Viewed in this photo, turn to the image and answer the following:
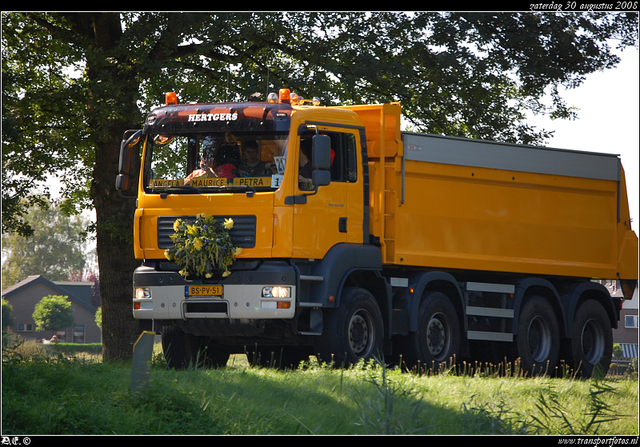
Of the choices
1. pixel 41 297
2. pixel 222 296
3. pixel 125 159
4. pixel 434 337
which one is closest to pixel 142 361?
pixel 222 296

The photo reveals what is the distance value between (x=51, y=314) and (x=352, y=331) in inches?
2441

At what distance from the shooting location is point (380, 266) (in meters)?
11.5

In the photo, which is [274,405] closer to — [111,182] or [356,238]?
[356,238]

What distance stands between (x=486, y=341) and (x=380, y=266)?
10.6 ft

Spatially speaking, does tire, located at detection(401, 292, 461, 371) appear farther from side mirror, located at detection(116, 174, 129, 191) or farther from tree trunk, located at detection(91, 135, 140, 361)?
tree trunk, located at detection(91, 135, 140, 361)

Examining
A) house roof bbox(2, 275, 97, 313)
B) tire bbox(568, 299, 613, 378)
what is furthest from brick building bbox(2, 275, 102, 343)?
tire bbox(568, 299, 613, 378)

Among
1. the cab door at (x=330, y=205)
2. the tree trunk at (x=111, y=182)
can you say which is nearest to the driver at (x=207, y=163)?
the cab door at (x=330, y=205)

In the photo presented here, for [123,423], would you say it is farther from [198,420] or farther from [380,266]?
[380,266]

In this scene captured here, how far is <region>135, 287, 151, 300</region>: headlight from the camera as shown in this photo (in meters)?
11.0

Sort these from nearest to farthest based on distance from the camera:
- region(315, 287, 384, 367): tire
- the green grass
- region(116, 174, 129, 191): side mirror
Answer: the green grass
region(315, 287, 384, 367): tire
region(116, 174, 129, 191): side mirror

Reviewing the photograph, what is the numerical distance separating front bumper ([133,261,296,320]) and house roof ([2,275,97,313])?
202 ft

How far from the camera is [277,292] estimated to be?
10.3 m

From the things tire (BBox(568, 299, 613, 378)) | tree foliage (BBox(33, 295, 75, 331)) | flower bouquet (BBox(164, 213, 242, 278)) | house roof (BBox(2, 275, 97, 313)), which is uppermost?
flower bouquet (BBox(164, 213, 242, 278))
